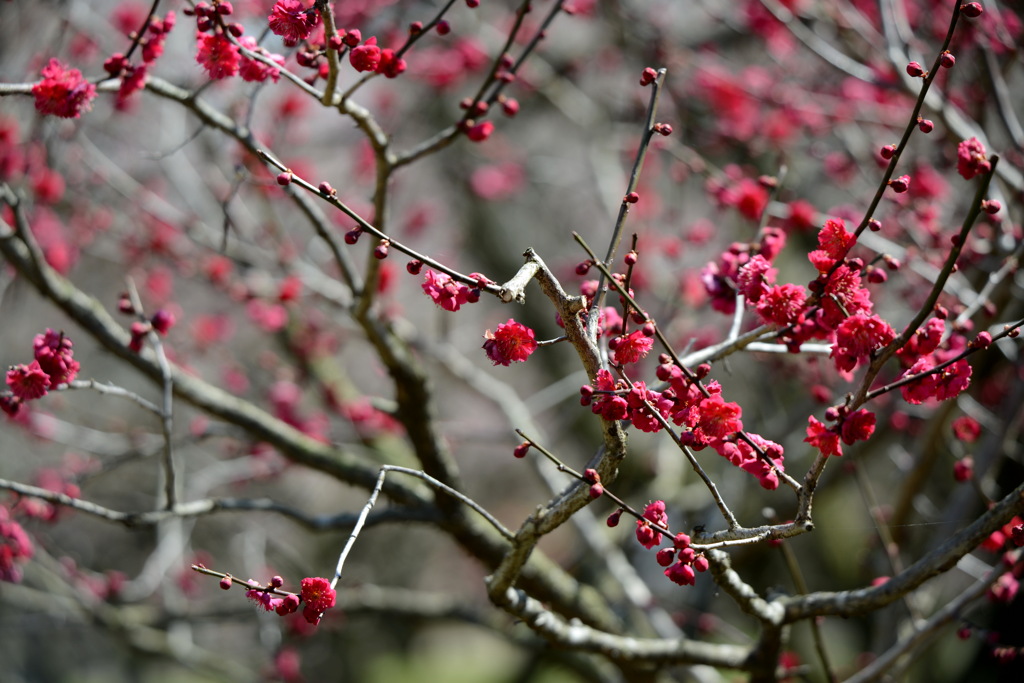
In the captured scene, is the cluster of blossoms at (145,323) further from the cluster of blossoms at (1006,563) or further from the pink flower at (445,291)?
the cluster of blossoms at (1006,563)

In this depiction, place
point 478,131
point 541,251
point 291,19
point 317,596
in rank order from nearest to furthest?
1. point 317,596
2. point 291,19
3. point 478,131
4. point 541,251

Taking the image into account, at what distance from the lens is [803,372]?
389cm

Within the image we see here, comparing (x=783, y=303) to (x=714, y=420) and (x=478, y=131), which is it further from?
(x=478, y=131)

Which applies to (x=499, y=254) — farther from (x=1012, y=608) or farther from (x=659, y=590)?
(x=1012, y=608)

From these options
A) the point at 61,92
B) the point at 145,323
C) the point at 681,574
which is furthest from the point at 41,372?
the point at 681,574

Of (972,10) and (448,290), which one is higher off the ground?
(972,10)

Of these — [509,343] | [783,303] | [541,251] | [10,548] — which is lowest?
[10,548]

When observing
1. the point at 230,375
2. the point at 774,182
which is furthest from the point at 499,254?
the point at 774,182

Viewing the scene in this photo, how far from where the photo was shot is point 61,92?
187 cm

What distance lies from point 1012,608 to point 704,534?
3.26m

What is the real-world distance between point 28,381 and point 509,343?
1.11 m

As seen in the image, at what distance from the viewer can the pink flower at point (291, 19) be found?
5.52ft

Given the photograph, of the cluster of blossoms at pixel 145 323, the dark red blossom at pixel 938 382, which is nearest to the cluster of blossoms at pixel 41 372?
the cluster of blossoms at pixel 145 323

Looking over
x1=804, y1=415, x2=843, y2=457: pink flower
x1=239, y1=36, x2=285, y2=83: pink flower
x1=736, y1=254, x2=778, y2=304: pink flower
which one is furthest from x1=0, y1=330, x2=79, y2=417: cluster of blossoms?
x1=804, y1=415, x2=843, y2=457: pink flower
